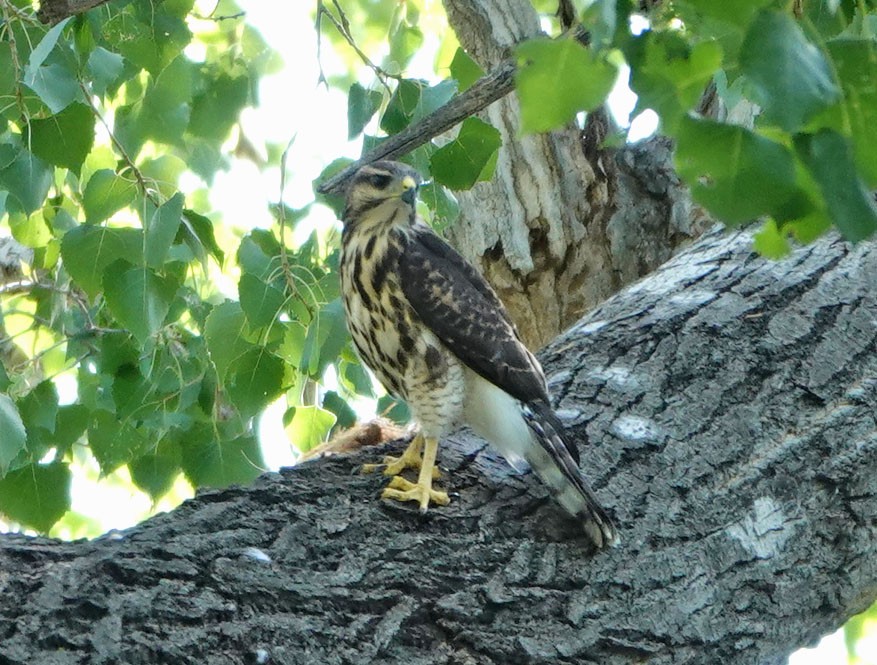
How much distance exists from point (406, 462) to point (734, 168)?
59.8 inches

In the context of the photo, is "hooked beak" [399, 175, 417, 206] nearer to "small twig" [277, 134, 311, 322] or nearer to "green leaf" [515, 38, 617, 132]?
"small twig" [277, 134, 311, 322]

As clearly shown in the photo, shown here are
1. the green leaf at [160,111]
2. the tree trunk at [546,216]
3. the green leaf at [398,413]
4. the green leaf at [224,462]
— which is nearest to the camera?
the green leaf at [224,462]

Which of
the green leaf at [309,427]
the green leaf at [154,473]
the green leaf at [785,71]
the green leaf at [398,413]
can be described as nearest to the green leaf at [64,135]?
the green leaf at [309,427]

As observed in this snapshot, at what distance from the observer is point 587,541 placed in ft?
7.74

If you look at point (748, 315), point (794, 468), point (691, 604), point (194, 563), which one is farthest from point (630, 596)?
point (748, 315)

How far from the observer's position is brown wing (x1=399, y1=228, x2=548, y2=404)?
2.92 m

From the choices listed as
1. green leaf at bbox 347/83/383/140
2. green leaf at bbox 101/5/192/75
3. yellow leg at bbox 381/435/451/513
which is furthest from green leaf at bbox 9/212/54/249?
yellow leg at bbox 381/435/451/513

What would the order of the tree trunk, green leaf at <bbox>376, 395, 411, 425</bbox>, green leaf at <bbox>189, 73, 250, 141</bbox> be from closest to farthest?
1. green leaf at <bbox>376, 395, 411, 425</bbox>
2. green leaf at <bbox>189, 73, 250, 141</bbox>
3. the tree trunk

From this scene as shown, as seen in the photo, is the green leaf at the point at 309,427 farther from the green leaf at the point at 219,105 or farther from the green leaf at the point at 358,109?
the green leaf at the point at 219,105

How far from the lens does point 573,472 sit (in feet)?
8.18

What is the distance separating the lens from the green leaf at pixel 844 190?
49.9 inches

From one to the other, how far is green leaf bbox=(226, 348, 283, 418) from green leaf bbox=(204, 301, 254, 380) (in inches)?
1.4

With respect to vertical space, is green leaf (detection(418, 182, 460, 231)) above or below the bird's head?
below

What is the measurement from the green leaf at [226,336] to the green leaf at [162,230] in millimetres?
386
